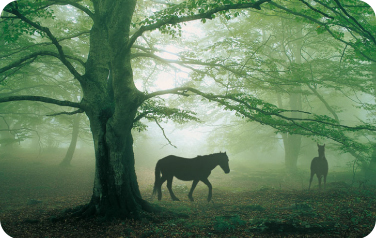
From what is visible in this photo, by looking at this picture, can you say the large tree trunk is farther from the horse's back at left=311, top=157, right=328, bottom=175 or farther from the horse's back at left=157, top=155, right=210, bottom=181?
the horse's back at left=311, top=157, right=328, bottom=175

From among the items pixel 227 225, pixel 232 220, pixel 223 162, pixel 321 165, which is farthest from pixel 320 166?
pixel 227 225

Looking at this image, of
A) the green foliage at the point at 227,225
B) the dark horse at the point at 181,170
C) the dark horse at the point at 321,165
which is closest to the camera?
the green foliage at the point at 227,225

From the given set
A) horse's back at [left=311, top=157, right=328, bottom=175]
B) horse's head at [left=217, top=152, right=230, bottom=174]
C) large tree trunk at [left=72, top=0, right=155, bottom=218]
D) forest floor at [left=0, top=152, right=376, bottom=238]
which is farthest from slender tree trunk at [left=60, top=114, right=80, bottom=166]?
horse's back at [left=311, top=157, right=328, bottom=175]

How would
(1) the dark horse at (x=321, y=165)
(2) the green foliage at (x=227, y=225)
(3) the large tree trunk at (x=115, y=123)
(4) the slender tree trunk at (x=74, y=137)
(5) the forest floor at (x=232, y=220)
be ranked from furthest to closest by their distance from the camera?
1. (4) the slender tree trunk at (x=74, y=137)
2. (1) the dark horse at (x=321, y=165)
3. (3) the large tree trunk at (x=115, y=123)
4. (2) the green foliage at (x=227, y=225)
5. (5) the forest floor at (x=232, y=220)

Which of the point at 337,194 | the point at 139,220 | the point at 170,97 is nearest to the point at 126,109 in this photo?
the point at 139,220

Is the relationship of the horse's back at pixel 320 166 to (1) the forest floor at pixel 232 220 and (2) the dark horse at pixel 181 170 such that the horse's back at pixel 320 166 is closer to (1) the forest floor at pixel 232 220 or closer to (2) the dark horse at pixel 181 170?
(1) the forest floor at pixel 232 220

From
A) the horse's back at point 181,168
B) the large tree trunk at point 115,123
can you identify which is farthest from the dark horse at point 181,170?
the large tree trunk at point 115,123

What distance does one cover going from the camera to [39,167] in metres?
18.6

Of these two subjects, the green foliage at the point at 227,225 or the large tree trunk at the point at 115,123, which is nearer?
the green foliage at the point at 227,225

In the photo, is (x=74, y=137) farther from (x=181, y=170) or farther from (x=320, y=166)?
(x=320, y=166)

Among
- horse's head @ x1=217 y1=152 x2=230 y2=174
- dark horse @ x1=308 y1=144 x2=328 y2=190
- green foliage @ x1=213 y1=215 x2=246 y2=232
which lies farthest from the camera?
dark horse @ x1=308 y1=144 x2=328 y2=190

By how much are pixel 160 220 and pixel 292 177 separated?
1540cm

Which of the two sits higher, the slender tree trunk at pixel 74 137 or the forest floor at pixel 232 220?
the slender tree trunk at pixel 74 137

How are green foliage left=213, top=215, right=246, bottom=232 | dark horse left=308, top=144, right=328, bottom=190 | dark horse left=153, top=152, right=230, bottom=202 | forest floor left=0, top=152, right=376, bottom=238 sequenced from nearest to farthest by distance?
forest floor left=0, top=152, right=376, bottom=238 < green foliage left=213, top=215, right=246, bottom=232 < dark horse left=153, top=152, right=230, bottom=202 < dark horse left=308, top=144, right=328, bottom=190
